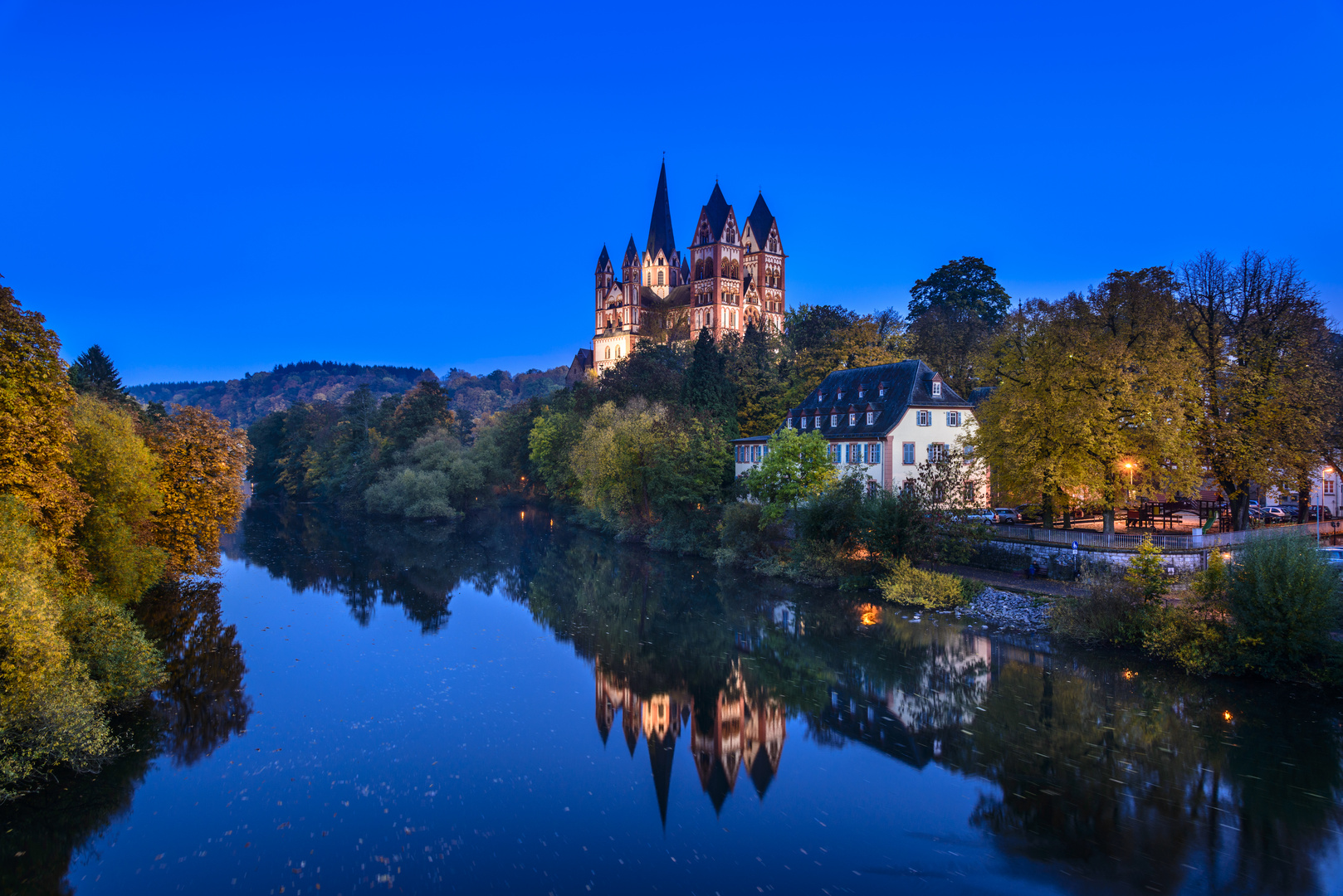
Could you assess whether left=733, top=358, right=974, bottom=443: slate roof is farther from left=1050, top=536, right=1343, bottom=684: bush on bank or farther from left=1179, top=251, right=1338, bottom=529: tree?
left=1050, top=536, right=1343, bottom=684: bush on bank

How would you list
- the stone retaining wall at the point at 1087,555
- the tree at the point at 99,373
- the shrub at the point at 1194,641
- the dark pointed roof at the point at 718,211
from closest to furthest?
the shrub at the point at 1194,641
the stone retaining wall at the point at 1087,555
the tree at the point at 99,373
the dark pointed roof at the point at 718,211

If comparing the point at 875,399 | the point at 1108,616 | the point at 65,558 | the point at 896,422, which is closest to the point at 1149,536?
the point at 1108,616

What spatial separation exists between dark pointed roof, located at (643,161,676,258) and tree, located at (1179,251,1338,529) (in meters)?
105

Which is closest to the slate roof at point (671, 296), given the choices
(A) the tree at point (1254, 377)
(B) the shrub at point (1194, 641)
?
(A) the tree at point (1254, 377)

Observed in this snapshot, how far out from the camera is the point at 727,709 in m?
20.6

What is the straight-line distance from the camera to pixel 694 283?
12138 centimetres

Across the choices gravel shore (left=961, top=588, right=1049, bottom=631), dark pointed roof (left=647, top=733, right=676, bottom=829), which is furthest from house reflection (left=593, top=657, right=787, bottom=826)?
gravel shore (left=961, top=588, right=1049, bottom=631)

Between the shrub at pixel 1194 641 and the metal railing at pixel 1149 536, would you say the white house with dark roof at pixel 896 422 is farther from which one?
the shrub at pixel 1194 641

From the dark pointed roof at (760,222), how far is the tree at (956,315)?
55.9 meters

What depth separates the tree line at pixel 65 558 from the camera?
46.4ft

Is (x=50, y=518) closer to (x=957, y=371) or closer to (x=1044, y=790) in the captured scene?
(x=1044, y=790)

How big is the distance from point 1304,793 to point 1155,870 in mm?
4965

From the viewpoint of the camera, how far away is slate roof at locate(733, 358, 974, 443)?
135 feet

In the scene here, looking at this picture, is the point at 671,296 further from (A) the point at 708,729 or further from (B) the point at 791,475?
(A) the point at 708,729
